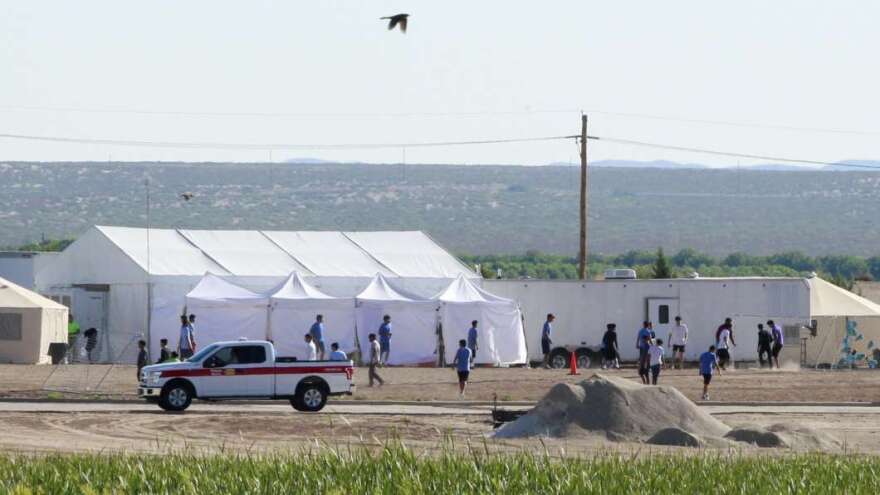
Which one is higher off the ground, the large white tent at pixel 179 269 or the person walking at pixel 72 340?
the large white tent at pixel 179 269

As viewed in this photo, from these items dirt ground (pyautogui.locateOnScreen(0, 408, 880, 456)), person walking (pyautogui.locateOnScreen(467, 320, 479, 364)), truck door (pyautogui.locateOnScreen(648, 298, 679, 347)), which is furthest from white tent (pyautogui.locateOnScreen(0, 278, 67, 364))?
truck door (pyautogui.locateOnScreen(648, 298, 679, 347))

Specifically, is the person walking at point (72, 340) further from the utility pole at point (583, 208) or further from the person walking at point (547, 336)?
the utility pole at point (583, 208)

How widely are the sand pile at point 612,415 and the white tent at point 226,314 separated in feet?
55.1

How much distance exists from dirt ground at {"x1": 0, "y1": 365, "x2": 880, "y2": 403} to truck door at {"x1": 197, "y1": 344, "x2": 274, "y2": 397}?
4530mm

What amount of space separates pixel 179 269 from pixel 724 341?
15258mm

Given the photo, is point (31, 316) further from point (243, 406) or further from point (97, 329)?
point (243, 406)

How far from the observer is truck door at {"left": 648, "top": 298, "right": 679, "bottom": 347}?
48.5 meters

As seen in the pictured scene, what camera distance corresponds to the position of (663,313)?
48719 millimetres

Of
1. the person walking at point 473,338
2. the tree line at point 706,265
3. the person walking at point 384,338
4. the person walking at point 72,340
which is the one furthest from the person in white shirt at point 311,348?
the tree line at point 706,265

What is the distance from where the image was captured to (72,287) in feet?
160

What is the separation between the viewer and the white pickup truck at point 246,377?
33.0 meters

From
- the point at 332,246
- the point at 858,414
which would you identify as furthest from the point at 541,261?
the point at 858,414

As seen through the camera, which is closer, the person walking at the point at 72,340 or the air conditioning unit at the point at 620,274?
the person walking at the point at 72,340

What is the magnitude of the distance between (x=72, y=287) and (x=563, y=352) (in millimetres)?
14314
